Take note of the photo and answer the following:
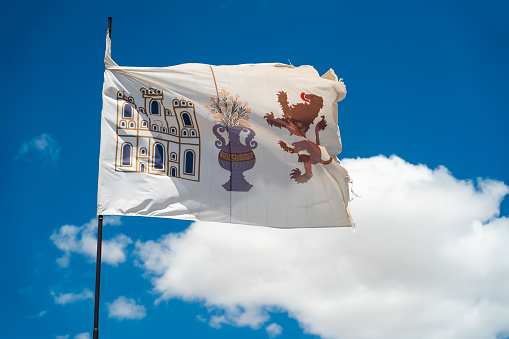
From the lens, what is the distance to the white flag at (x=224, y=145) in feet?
88.2

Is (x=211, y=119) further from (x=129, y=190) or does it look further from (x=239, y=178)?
(x=129, y=190)

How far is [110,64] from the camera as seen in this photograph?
2773 centimetres

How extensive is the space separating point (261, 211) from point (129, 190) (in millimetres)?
5098

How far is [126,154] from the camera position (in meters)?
26.9

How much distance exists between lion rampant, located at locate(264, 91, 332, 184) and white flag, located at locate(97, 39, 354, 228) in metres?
0.04

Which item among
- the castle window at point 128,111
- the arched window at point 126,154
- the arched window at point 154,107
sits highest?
the arched window at point 154,107

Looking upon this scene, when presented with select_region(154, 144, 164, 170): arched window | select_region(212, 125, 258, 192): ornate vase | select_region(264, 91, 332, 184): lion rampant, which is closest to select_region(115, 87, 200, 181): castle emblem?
select_region(154, 144, 164, 170): arched window

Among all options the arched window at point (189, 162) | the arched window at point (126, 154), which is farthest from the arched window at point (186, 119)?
the arched window at point (126, 154)

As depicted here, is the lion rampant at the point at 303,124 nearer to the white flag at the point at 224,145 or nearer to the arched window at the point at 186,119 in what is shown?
the white flag at the point at 224,145

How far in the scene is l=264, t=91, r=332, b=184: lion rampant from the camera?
30.1 meters

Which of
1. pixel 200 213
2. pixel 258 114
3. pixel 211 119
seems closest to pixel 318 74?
pixel 258 114

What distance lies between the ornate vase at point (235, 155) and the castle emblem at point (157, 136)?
97 centimetres

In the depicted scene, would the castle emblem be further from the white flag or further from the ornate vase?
the ornate vase

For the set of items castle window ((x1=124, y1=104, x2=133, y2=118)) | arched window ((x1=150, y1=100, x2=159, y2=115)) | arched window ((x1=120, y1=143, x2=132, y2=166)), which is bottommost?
arched window ((x1=120, y1=143, x2=132, y2=166))
